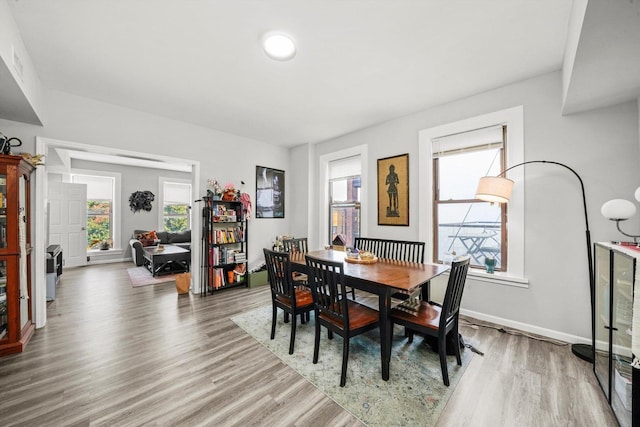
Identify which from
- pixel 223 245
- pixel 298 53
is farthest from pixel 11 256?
pixel 298 53

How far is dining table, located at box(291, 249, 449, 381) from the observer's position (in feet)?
5.81

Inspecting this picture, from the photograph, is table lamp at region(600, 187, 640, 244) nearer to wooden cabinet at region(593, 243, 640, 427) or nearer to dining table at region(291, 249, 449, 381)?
wooden cabinet at region(593, 243, 640, 427)

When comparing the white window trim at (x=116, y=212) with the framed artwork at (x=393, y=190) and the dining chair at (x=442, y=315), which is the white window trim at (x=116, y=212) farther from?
the dining chair at (x=442, y=315)

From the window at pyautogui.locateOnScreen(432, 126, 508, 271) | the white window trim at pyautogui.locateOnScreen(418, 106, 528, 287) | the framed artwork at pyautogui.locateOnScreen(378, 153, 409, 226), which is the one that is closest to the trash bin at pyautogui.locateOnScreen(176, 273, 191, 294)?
the framed artwork at pyautogui.locateOnScreen(378, 153, 409, 226)

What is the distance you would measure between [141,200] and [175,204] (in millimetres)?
885

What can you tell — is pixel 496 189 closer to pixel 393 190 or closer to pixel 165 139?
pixel 393 190

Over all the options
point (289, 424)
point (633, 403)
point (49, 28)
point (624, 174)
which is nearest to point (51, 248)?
point (49, 28)

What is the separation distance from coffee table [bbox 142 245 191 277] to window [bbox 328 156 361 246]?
325 cm

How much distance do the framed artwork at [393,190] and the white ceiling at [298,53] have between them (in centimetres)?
78

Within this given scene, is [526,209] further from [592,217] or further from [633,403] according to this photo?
[633,403]

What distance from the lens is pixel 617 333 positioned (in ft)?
5.24

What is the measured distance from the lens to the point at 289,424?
4.81 feet

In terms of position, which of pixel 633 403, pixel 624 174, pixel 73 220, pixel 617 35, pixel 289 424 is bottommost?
pixel 289 424

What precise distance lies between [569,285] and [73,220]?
8816mm
